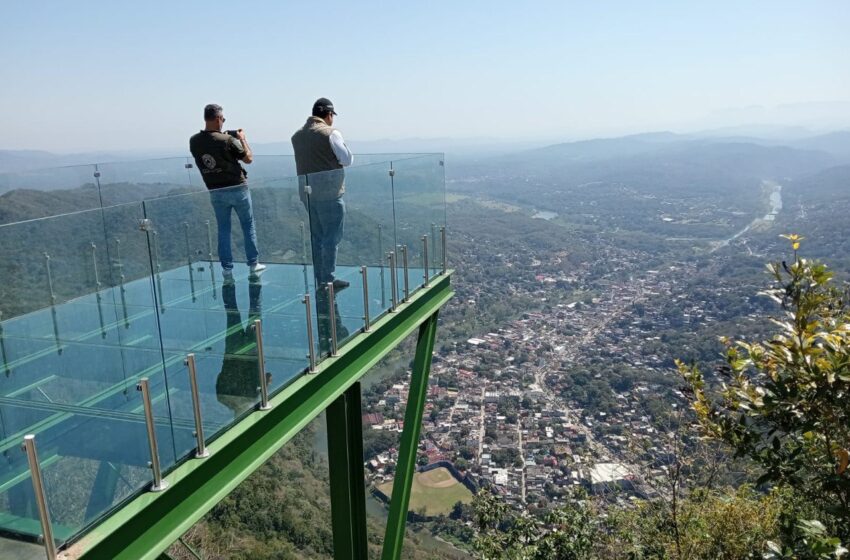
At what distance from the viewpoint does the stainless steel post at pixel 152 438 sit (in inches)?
106

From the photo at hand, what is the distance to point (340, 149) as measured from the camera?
5234 mm

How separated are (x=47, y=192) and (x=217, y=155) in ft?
5.67

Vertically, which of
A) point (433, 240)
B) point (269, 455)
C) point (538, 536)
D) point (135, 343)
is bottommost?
point (538, 536)

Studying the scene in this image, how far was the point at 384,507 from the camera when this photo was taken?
2280cm

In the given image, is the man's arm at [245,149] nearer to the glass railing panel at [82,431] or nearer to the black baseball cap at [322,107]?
the black baseball cap at [322,107]

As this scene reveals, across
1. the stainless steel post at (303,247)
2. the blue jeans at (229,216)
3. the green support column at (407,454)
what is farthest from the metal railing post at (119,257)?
the green support column at (407,454)

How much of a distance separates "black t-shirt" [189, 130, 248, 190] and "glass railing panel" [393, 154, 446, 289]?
A: 1422 mm

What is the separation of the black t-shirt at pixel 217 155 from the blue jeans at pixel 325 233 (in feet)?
2.91

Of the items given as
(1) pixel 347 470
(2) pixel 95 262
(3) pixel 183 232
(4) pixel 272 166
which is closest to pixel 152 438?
(2) pixel 95 262

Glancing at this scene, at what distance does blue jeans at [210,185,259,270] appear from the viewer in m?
3.91

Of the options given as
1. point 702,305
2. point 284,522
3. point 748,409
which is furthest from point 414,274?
point 702,305

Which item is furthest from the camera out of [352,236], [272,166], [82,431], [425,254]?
[272,166]

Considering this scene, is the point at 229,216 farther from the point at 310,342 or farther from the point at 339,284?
the point at 339,284

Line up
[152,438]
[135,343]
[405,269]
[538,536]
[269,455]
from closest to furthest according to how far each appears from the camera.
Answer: [152,438]
[135,343]
[269,455]
[405,269]
[538,536]
